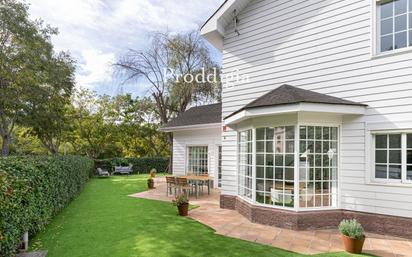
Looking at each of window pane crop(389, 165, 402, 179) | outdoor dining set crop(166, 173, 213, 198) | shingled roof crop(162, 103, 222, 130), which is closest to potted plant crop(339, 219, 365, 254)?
window pane crop(389, 165, 402, 179)

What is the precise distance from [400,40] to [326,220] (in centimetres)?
496

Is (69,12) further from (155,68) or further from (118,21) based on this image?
(155,68)

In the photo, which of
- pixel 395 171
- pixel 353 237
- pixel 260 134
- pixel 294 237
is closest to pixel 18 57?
pixel 260 134

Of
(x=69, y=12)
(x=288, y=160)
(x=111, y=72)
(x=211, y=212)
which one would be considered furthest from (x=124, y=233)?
(x=111, y=72)

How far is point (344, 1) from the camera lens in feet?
26.7

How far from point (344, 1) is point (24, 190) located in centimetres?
904

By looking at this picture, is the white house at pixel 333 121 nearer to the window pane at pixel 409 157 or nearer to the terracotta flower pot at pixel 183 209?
the window pane at pixel 409 157

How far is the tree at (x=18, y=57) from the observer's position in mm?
11266

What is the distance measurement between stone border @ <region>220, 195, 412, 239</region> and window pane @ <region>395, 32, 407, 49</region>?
4.23 meters

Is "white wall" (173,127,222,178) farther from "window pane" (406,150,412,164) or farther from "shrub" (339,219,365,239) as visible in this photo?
"shrub" (339,219,365,239)

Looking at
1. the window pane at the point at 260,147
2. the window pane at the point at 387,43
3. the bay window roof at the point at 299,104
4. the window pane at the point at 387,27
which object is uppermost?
the window pane at the point at 387,27

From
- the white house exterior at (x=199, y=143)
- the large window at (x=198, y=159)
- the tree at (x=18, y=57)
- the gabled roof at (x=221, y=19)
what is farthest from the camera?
the large window at (x=198, y=159)

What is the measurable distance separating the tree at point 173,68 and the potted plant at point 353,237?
1987 cm

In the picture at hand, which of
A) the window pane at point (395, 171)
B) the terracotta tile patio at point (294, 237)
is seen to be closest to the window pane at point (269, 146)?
the terracotta tile patio at point (294, 237)
